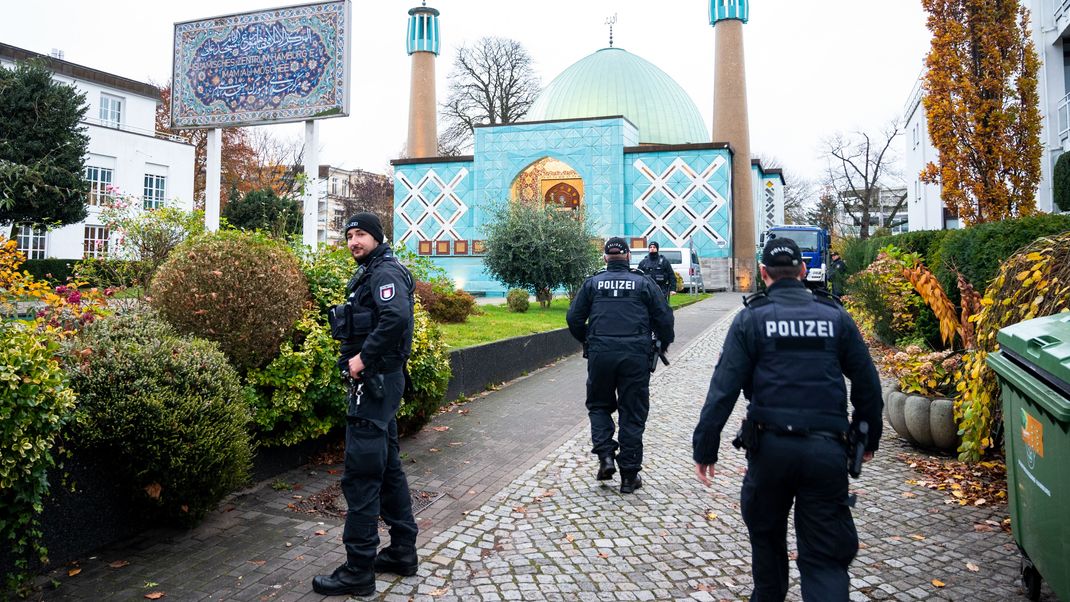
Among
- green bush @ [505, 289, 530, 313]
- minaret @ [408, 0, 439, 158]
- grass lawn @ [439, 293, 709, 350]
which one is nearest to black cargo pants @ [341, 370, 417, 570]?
grass lawn @ [439, 293, 709, 350]

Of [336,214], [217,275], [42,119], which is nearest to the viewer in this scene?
[217,275]

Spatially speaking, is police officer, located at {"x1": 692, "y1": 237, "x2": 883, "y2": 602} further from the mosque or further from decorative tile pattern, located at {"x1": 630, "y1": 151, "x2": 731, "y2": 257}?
decorative tile pattern, located at {"x1": 630, "y1": 151, "x2": 731, "y2": 257}

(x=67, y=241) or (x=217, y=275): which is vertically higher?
(x=67, y=241)

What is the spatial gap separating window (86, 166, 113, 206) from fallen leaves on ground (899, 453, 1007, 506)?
1426 inches

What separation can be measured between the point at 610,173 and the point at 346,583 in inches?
1467

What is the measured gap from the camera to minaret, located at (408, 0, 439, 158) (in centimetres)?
4828

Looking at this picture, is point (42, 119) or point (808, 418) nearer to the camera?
point (808, 418)

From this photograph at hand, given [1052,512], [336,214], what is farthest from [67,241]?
[336,214]

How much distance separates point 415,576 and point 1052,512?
3.10 m

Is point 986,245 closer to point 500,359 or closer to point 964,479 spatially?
point 964,479

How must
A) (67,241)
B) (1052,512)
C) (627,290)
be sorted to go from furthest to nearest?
(67,241) < (627,290) < (1052,512)

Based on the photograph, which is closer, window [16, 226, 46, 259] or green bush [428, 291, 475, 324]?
green bush [428, 291, 475, 324]

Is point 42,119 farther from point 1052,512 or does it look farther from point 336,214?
point 336,214

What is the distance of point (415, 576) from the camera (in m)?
4.02
